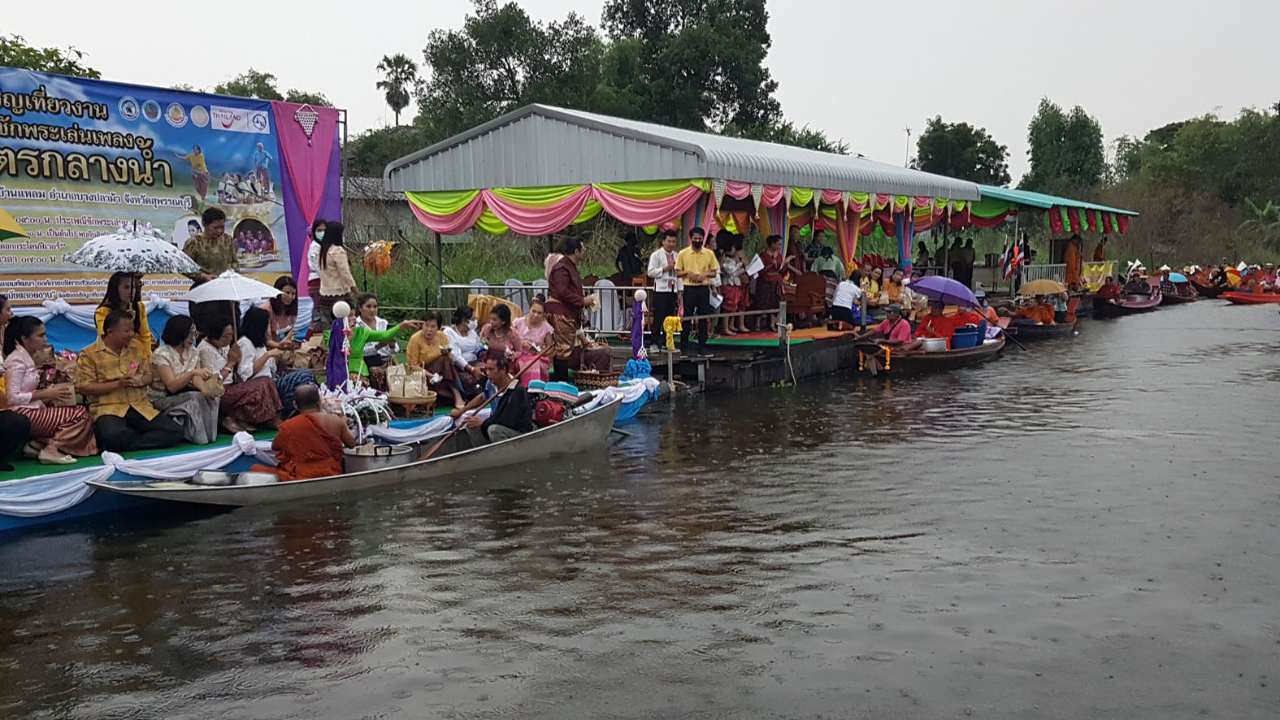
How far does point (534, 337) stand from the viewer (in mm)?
13125

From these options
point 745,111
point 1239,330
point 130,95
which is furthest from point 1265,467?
point 745,111

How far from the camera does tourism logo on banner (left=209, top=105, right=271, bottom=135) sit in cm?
1298

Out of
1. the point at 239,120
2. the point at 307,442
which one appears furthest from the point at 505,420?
the point at 239,120

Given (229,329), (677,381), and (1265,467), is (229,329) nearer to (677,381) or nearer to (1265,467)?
(677,381)

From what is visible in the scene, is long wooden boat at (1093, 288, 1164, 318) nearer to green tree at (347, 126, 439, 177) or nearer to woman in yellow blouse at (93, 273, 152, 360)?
green tree at (347, 126, 439, 177)

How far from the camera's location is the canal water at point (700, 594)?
5523 millimetres

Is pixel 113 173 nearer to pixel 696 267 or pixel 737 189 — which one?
pixel 696 267

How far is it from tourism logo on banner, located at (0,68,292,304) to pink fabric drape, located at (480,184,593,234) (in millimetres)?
4496

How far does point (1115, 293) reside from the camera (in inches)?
1328

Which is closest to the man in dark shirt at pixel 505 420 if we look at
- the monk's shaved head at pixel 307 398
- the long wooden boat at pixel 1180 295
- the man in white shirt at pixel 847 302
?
the monk's shaved head at pixel 307 398

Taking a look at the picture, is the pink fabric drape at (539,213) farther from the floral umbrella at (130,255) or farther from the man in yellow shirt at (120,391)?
the man in yellow shirt at (120,391)

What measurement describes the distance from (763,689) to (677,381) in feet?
34.6

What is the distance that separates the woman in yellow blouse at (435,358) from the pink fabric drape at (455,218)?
6.32 meters

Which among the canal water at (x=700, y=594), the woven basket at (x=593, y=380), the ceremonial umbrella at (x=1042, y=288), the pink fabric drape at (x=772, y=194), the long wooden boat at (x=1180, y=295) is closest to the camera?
the canal water at (x=700, y=594)
